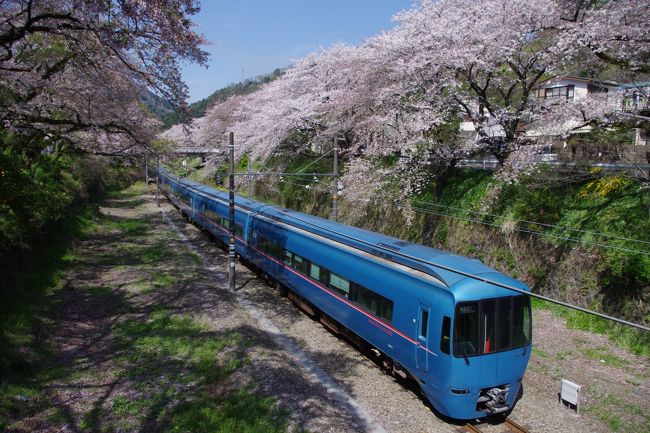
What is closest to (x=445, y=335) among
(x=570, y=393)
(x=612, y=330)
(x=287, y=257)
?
(x=570, y=393)

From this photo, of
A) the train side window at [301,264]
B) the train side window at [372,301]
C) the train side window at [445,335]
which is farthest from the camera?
the train side window at [301,264]

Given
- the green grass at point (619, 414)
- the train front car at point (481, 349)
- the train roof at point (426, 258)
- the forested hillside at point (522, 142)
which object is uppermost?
the forested hillside at point (522, 142)

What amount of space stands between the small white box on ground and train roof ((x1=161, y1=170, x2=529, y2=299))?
6.49 feet

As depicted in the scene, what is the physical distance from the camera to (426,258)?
29.4 ft

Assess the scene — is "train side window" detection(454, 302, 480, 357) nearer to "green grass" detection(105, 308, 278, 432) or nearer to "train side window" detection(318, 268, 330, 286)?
"green grass" detection(105, 308, 278, 432)

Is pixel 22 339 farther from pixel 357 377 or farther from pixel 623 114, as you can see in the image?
pixel 623 114

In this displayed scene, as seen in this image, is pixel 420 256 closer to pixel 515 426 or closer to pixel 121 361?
pixel 515 426

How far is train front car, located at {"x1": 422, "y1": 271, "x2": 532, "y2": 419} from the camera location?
739 centimetres

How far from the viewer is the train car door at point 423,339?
25.6ft

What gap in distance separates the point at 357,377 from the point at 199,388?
3.11m

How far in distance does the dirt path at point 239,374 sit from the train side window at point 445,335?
1395mm

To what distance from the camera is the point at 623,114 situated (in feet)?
39.5

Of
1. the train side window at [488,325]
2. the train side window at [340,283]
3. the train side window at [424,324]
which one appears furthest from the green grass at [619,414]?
the train side window at [340,283]

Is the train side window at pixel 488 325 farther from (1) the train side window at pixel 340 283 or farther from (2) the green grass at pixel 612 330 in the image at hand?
(2) the green grass at pixel 612 330
